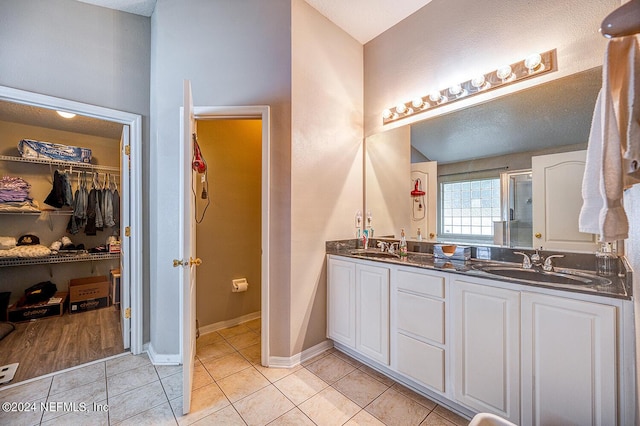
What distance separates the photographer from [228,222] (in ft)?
9.22

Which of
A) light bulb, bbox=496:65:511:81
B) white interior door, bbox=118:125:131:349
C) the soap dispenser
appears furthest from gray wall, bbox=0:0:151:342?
the soap dispenser

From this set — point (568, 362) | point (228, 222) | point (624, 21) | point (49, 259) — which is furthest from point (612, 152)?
point (49, 259)

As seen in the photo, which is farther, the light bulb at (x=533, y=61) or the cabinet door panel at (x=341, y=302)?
the cabinet door panel at (x=341, y=302)

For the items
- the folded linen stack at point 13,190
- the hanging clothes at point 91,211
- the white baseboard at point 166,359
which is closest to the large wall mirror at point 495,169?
the white baseboard at point 166,359

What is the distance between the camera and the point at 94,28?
6.88 ft

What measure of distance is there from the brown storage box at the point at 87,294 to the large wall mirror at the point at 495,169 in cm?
366

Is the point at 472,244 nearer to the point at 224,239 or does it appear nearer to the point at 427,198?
the point at 427,198

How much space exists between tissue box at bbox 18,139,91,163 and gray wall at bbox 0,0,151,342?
1703mm

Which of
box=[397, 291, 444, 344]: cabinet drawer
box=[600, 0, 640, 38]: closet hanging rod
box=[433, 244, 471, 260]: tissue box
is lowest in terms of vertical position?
box=[397, 291, 444, 344]: cabinet drawer

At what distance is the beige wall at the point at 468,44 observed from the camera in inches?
58.4

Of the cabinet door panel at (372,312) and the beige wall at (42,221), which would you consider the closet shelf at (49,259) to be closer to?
the beige wall at (42,221)

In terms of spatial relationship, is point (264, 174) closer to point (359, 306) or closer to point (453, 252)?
point (359, 306)

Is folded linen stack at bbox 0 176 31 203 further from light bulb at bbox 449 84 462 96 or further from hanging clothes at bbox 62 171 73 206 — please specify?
light bulb at bbox 449 84 462 96

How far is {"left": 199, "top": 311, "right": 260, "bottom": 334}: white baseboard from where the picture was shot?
2653 mm
